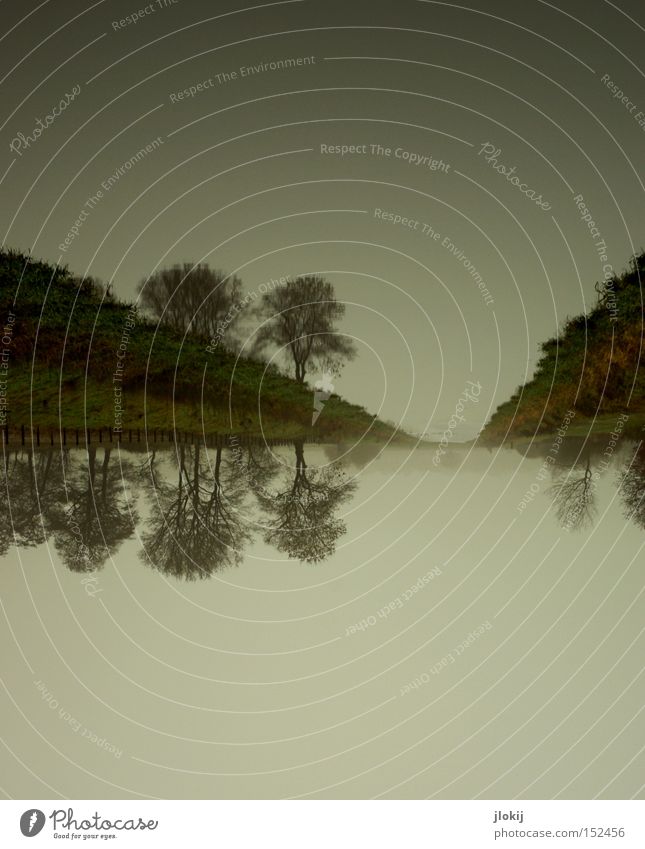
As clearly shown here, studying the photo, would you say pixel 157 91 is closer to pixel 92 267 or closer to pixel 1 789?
pixel 92 267

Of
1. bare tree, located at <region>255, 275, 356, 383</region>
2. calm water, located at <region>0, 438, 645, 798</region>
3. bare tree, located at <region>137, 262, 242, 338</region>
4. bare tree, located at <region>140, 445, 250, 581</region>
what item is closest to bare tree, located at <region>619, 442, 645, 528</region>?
calm water, located at <region>0, 438, 645, 798</region>

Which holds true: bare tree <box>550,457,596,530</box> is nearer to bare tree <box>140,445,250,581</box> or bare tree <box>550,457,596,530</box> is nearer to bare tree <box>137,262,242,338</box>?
bare tree <box>140,445,250,581</box>

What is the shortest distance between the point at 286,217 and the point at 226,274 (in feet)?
0.90

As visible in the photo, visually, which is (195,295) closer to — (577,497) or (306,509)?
(306,509)

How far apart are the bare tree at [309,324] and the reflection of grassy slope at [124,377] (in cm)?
9

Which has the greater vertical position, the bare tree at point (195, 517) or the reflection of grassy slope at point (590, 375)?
the reflection of grassy slope at point (590, 375)

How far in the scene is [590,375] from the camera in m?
2.85

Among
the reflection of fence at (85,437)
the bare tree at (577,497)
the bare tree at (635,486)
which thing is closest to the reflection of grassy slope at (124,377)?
the reflection of fence at (85,437)

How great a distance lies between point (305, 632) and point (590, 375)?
1.25 m

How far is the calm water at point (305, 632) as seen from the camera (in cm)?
285

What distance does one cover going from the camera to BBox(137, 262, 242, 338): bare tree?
284 centimetres

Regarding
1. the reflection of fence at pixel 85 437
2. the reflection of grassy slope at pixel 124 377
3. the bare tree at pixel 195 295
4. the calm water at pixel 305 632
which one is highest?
the bare tree at pixel 195 295

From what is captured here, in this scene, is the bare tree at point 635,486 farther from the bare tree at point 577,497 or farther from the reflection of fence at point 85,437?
the reflection of fence at point 85,437

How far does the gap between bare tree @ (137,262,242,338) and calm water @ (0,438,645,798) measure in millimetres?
445
